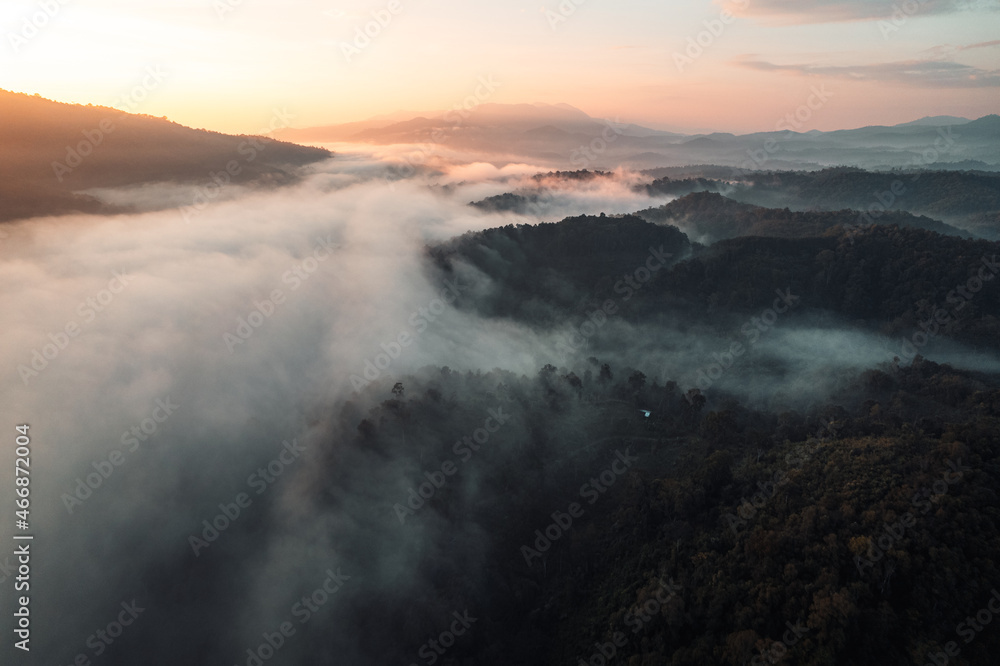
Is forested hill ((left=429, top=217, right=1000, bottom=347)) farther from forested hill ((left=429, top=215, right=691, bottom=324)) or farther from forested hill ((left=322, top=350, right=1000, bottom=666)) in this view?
forested hill ((left=322, top=350, right=1000, bottom=666))

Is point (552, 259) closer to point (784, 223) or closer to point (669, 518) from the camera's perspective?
point (784, 223)

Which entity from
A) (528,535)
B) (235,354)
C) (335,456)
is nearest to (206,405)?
(235,354)

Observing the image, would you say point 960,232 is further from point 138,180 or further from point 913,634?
point 138,180

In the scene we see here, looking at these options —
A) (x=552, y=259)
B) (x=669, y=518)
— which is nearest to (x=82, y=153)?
(x=552, y=259)

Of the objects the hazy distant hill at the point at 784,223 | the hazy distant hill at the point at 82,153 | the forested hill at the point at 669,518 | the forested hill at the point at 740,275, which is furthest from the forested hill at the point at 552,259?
the hazy distant hill at the point at 82,153

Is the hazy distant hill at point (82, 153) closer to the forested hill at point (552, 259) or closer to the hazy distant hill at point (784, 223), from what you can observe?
the forested hill at point (552, 259)
